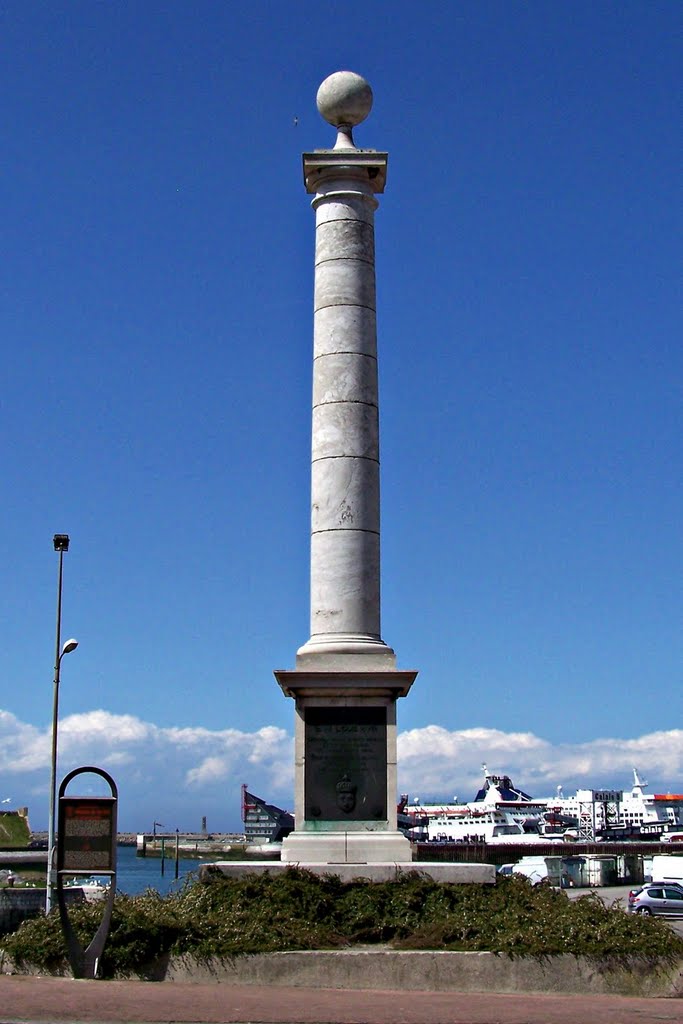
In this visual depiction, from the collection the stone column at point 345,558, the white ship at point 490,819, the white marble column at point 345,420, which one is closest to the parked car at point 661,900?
the stone column at point 345,558

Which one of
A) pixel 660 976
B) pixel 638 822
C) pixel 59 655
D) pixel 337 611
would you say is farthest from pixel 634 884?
pixel 638 822

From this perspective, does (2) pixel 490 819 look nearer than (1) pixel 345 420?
No

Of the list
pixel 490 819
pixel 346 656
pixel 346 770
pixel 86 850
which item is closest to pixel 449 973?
pixel 86 850

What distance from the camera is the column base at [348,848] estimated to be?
57.3 ft

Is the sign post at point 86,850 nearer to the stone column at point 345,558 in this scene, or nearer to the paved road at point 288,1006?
the paved road at point 288,1006

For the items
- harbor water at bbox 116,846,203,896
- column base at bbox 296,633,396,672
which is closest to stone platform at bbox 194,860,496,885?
column base at bbox 296,633,396,672

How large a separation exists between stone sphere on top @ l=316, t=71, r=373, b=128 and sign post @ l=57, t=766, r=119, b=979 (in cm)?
1305

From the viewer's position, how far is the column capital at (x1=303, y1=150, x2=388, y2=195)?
20.8 m

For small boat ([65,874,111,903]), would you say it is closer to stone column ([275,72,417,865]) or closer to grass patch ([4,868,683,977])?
grass patch ([4,868,683,977])

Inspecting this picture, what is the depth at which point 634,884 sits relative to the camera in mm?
52250

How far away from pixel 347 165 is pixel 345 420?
177 inches

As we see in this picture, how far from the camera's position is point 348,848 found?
1747cm

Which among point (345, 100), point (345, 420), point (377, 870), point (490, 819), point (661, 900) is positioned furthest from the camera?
point (490, 819)

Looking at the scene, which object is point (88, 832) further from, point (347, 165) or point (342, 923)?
point (347, 165)
